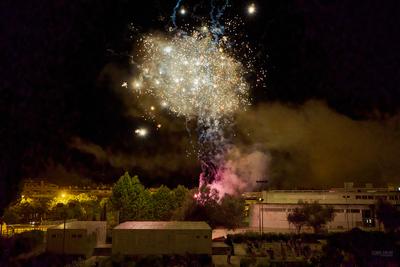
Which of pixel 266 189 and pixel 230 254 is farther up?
pixel 266 189

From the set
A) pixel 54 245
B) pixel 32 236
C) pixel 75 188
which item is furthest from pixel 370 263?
pixel 75 188

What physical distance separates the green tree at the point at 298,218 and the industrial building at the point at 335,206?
2.41m

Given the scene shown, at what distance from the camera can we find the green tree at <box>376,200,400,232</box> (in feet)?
112

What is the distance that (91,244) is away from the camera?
24.0 m

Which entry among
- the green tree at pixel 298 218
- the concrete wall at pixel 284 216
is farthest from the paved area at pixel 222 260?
the concrete wall at pixel 284 216

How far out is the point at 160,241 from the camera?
909 inches

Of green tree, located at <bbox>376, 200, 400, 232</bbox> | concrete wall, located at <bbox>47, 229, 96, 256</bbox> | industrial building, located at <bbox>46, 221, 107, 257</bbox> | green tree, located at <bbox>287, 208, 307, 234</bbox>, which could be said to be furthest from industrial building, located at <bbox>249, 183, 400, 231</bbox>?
concrete wall, located at <bbox>47, 229, 96, 256</bbox>

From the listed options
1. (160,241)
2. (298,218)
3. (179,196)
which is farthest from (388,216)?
(160,241)

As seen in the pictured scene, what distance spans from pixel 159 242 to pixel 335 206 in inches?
858

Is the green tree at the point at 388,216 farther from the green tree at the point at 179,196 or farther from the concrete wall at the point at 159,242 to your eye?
the concrete wall at the point at 159,242

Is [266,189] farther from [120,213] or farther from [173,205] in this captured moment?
[120,213]

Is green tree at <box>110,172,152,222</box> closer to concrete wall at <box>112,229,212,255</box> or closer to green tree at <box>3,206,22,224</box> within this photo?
green tree at <box>3,206,22,224</box>

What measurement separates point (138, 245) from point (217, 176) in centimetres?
1612

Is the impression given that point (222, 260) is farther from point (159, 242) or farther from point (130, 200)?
point (130, 200)
